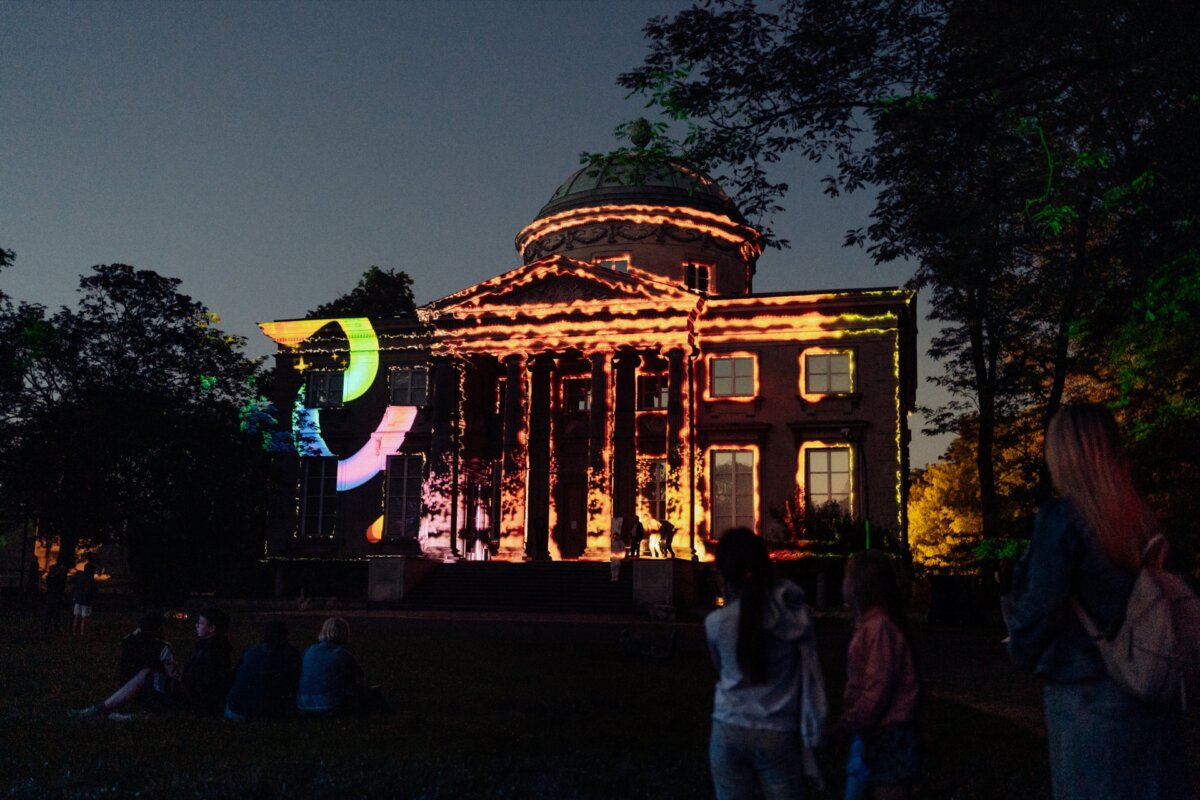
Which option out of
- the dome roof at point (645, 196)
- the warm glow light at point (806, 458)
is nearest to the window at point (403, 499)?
the dome roof at point (645, 196)

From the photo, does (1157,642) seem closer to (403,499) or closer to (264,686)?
(264,686)

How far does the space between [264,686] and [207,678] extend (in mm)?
882

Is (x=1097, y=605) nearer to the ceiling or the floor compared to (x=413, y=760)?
nearer to the ceiling

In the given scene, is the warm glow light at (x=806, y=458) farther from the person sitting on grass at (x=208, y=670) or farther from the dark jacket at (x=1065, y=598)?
the dark jacket at (x=1065, y=598)

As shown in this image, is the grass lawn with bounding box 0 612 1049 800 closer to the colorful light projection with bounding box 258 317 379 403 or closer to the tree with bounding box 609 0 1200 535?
the tree with bounding box 609 0 1200 535

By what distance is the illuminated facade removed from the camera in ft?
129

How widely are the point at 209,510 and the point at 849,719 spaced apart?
36197mm

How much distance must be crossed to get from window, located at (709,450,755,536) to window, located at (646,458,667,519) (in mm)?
1927

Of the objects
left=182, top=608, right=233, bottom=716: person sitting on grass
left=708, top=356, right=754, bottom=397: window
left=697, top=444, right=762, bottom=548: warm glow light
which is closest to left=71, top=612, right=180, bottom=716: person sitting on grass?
left=182, top=608, right=233, bottom=716: person sitting on grass

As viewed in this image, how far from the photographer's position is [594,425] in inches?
1553

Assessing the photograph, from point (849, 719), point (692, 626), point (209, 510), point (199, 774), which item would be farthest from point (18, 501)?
point (849, 719)

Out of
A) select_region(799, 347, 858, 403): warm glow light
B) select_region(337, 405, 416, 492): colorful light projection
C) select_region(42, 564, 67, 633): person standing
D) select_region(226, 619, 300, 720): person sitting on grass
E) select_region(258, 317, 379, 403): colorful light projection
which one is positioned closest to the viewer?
select_region(226, 619, 300, 720): person sitting on grass

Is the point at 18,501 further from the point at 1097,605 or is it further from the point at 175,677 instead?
the point at 1097,605

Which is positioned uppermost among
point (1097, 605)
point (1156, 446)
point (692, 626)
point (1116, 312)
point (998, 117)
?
point (998, 117)
